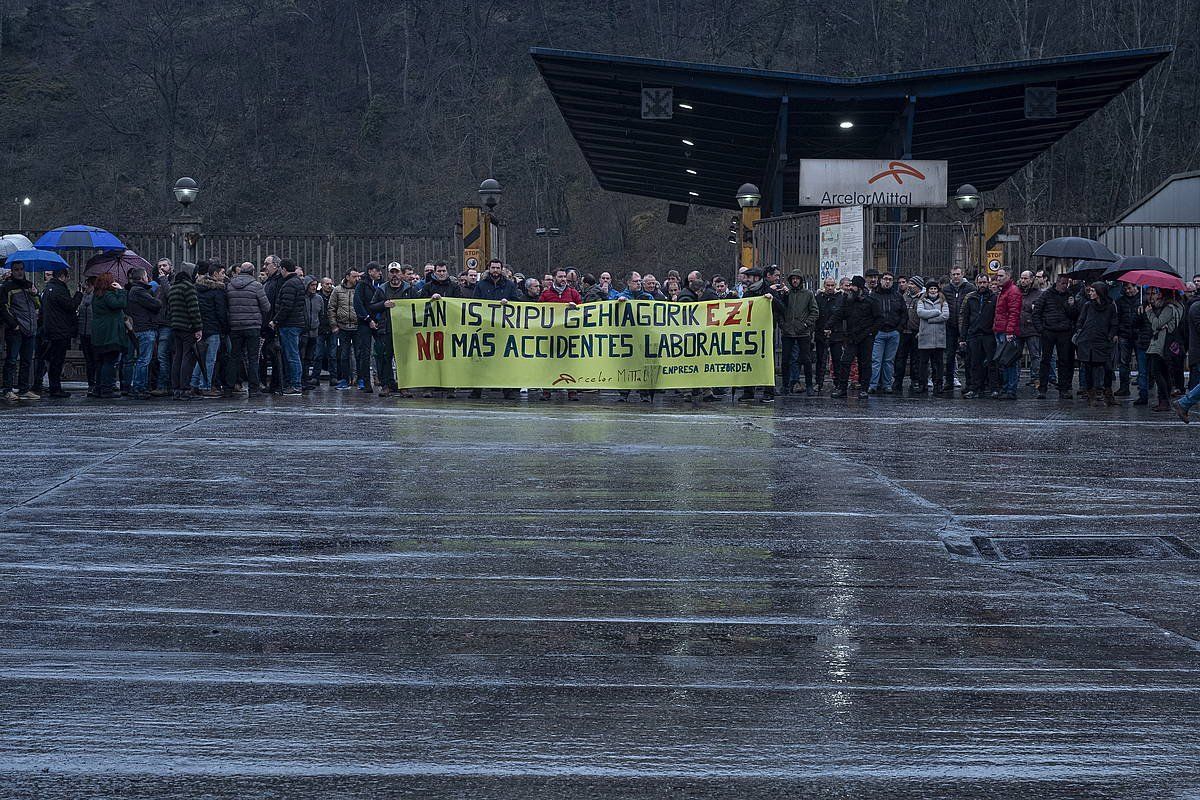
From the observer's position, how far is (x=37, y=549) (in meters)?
8.19

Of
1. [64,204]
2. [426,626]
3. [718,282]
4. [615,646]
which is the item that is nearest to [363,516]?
[426,626]

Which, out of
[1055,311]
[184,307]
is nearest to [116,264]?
[184,307]

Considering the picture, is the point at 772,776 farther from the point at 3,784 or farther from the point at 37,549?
the point at 37,549

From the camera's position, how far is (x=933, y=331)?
2148 centimetres

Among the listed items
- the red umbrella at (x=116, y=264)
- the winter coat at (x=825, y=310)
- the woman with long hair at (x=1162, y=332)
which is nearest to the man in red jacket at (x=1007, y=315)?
the woman with long hair at (x=1162, y=332)

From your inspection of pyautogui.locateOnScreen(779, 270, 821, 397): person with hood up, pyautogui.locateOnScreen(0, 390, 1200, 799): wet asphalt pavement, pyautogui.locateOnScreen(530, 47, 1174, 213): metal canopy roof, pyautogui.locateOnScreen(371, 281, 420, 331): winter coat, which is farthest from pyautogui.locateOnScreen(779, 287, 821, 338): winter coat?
pyautogui.locateOnScreen(0, 390, 1200, 799): wet asphalt pavement

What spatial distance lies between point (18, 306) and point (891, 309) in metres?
12.8

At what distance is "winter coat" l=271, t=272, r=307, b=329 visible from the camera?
20234 millimetres

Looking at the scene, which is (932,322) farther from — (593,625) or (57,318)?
(593,625)

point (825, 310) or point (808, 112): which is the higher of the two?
point (808, 112)

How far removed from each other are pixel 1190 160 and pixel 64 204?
172ft

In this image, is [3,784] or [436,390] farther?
[436,390]

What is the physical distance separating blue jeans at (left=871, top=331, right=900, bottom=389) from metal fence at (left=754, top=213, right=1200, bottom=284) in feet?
12.4

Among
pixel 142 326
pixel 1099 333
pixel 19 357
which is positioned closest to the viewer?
pixel 19 357
